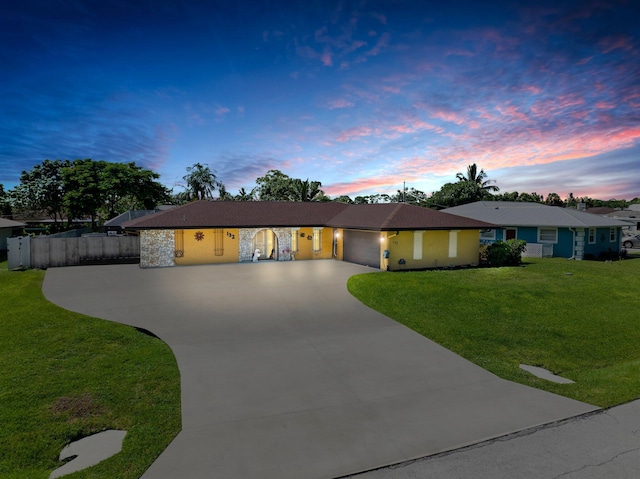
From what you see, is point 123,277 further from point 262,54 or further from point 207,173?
point 207,173

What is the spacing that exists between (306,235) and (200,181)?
42.8 meters

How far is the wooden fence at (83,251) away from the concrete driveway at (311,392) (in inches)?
435

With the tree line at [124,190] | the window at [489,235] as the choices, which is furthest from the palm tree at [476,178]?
the window at [489,235]

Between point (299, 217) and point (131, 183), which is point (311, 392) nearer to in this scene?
point (299, 217)

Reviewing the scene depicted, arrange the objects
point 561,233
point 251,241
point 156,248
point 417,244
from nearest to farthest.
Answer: point 417,244 < point 156,248 < point 251,241 < point 561,233

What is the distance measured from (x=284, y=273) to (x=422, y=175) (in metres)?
36.0

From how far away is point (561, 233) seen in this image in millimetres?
27328

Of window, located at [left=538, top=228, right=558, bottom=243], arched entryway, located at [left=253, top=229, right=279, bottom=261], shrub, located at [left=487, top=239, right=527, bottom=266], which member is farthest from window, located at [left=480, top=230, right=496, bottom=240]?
arched entryway, located at [left=253, top=229, right=279, bottom=261]

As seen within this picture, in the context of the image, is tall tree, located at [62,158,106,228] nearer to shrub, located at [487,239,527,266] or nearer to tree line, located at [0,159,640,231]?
tree line, located at [0,159,640,231]

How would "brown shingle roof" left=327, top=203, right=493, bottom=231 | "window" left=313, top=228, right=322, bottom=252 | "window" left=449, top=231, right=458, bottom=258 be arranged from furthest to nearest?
"window" left=313, top=228, right=322, bottom=252, "window" left=449, top=231, right=458, bottom=258, "brown shingle roof" left=327, top=203, right=493, bottom=231

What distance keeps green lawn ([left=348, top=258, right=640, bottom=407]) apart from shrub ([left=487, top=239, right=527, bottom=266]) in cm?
311

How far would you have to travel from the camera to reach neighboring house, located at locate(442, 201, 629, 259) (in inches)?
1053

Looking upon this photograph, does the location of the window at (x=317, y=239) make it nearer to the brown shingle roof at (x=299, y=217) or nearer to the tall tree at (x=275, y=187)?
the brown shingle roof at (x=299, y=217)

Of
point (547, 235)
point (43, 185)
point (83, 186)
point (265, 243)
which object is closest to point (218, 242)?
point (265, 243)
